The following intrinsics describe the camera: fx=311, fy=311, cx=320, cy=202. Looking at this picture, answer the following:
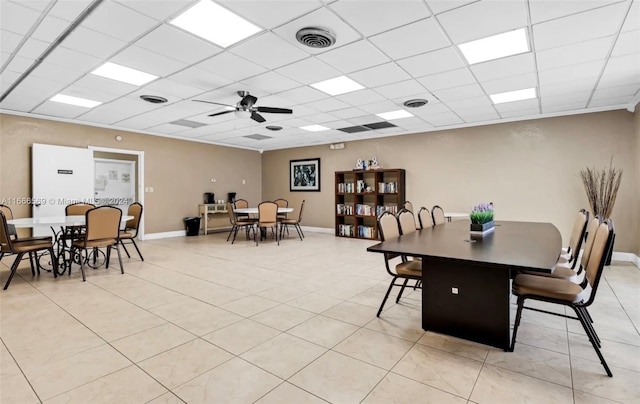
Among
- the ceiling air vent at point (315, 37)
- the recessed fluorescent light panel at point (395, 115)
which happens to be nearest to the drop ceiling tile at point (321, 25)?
the ceiling air vent at point (315, 37)

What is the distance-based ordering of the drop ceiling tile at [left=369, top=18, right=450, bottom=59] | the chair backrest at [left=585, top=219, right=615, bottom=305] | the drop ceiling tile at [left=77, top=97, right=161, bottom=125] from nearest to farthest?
the chair backrest at [left=585, top=219, right=615, bottom=305] < the drop ceiling tile at [left=369, top=18, right=450, bottom=59] < the drop ceiling tile at [left=77, top=97, right=161, bottom=125]

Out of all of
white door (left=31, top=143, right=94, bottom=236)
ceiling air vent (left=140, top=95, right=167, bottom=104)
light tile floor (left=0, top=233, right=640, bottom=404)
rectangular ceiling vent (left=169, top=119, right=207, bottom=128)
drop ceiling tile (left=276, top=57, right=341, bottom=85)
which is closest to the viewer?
light tile floor (left=0, top=233, right=640, bottom=404)

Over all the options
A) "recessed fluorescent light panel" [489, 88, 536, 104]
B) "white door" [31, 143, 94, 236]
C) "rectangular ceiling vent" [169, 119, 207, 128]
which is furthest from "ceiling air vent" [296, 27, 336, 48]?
"white door" [31, 143, 94, 236]

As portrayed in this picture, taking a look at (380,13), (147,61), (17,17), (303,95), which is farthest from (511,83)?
(17,17)

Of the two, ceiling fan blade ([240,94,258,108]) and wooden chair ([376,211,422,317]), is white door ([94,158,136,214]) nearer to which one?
ceiling fan blade ([240,94,258,108])

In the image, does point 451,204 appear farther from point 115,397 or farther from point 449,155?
point 115,397

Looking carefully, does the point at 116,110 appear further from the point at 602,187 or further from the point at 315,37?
the point at 602,187

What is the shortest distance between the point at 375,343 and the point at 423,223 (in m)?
1.95

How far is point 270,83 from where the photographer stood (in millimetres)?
4211

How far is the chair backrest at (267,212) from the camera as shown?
21.5 feet

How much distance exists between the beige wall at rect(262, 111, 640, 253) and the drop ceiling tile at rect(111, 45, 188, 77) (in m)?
5.41

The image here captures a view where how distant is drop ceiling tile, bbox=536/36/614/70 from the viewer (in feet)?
10.1

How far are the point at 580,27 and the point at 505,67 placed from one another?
0.90 metres

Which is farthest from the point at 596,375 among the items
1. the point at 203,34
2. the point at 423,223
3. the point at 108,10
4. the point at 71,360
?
the point at 108,10
